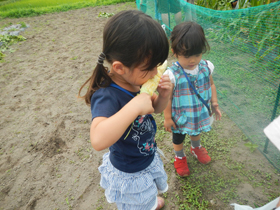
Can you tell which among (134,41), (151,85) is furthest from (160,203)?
(134,41)

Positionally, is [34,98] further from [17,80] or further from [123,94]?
[123,94]

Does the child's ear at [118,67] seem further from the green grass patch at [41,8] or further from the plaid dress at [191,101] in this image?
the green grass patch at [41,8]

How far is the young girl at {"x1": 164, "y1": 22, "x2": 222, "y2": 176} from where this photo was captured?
1.71 m

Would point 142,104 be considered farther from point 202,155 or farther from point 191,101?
point 202,155

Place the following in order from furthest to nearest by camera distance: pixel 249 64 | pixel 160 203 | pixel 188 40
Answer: pixel 249 64, pixel 160 203, pixel 188 40

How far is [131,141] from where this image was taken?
4.23 feet

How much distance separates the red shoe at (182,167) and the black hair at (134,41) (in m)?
1.53

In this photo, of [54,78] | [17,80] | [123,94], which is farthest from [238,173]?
[17,80]

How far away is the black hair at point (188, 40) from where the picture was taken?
1.66 metres

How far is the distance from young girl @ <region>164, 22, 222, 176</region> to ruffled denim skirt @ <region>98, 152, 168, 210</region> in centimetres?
63

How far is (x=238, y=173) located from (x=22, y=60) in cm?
653

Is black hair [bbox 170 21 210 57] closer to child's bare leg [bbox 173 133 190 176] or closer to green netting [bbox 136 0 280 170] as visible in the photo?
green netting [bbox 136 0 280 170]

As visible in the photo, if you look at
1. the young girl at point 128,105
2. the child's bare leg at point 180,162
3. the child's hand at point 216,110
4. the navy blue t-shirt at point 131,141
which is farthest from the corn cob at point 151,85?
the child's bare leg at point 180,162

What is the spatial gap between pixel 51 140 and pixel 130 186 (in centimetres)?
216
